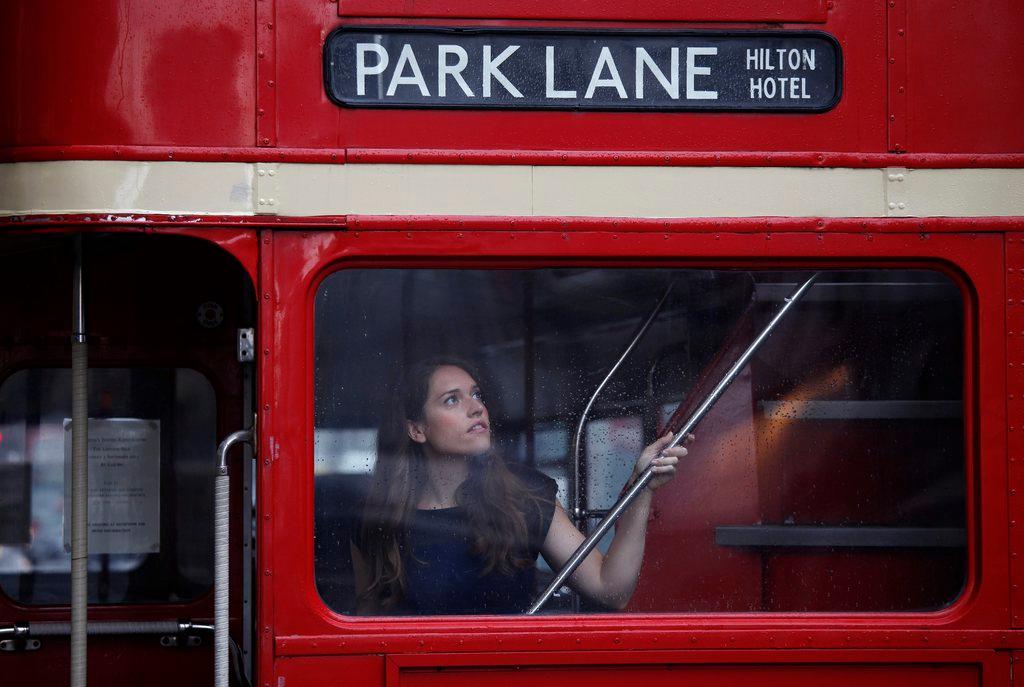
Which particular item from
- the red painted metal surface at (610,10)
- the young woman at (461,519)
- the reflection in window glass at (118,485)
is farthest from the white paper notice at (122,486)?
the red painted metal surface at (610,10)

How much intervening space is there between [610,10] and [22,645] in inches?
89.0

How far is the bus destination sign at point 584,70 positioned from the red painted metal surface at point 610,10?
4 centimetres

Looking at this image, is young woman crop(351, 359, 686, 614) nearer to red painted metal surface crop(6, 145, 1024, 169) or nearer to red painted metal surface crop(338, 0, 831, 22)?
red painted metal surface crop(6, 145, 1024, 169)

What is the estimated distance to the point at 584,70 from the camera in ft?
8.57

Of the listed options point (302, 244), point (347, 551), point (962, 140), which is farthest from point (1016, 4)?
point (347, 551)

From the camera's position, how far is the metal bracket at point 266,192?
8.33 ft

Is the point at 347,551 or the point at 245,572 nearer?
the point at 347,551

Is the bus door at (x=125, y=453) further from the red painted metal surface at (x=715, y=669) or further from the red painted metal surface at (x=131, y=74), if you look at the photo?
the red painted metal surface at (x=715, y=669)

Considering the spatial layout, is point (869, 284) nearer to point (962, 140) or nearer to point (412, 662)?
point (962, 140)

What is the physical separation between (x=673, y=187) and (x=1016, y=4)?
36.2 inches

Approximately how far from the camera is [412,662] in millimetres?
2510

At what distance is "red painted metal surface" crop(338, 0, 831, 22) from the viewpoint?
259 cm

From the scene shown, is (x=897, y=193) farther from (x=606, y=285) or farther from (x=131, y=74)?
(x=131, y=74)

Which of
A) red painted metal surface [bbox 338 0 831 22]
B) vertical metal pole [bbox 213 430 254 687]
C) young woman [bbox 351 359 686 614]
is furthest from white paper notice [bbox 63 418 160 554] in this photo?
red painted metal surface [bbox 338 0 831 22]
